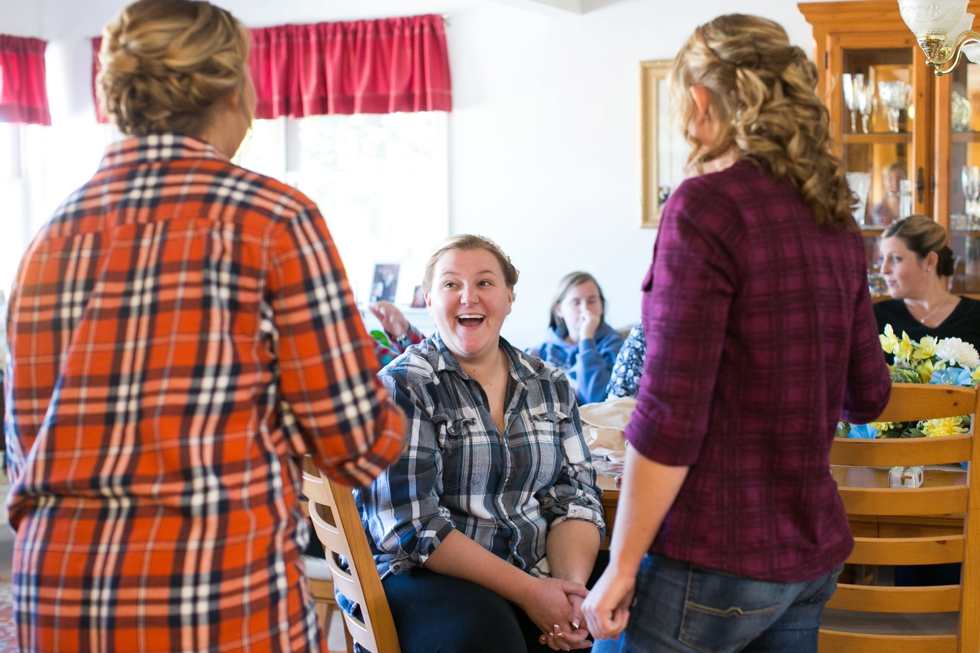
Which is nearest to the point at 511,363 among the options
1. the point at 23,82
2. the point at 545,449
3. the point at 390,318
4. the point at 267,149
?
the point at 545,449

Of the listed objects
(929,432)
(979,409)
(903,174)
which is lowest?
(929,432)

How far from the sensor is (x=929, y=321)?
3203 mm

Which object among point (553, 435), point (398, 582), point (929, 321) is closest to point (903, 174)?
point (929, 321)

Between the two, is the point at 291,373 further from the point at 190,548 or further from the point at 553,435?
the point at 553,435

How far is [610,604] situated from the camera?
1042 millimetres

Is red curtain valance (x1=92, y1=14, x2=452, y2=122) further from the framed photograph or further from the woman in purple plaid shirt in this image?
the woman in purple plaid shirt

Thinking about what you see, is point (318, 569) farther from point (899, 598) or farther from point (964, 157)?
point (964, 157)

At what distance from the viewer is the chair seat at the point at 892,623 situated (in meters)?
1.61

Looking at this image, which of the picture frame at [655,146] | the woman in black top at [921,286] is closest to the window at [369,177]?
the picture frame at [655,146]

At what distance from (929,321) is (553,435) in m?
1.94

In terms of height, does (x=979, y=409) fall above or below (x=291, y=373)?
below

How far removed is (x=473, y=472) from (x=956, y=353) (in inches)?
42.9

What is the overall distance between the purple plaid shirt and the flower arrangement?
3.35 feet

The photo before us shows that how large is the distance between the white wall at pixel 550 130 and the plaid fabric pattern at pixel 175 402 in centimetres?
353
